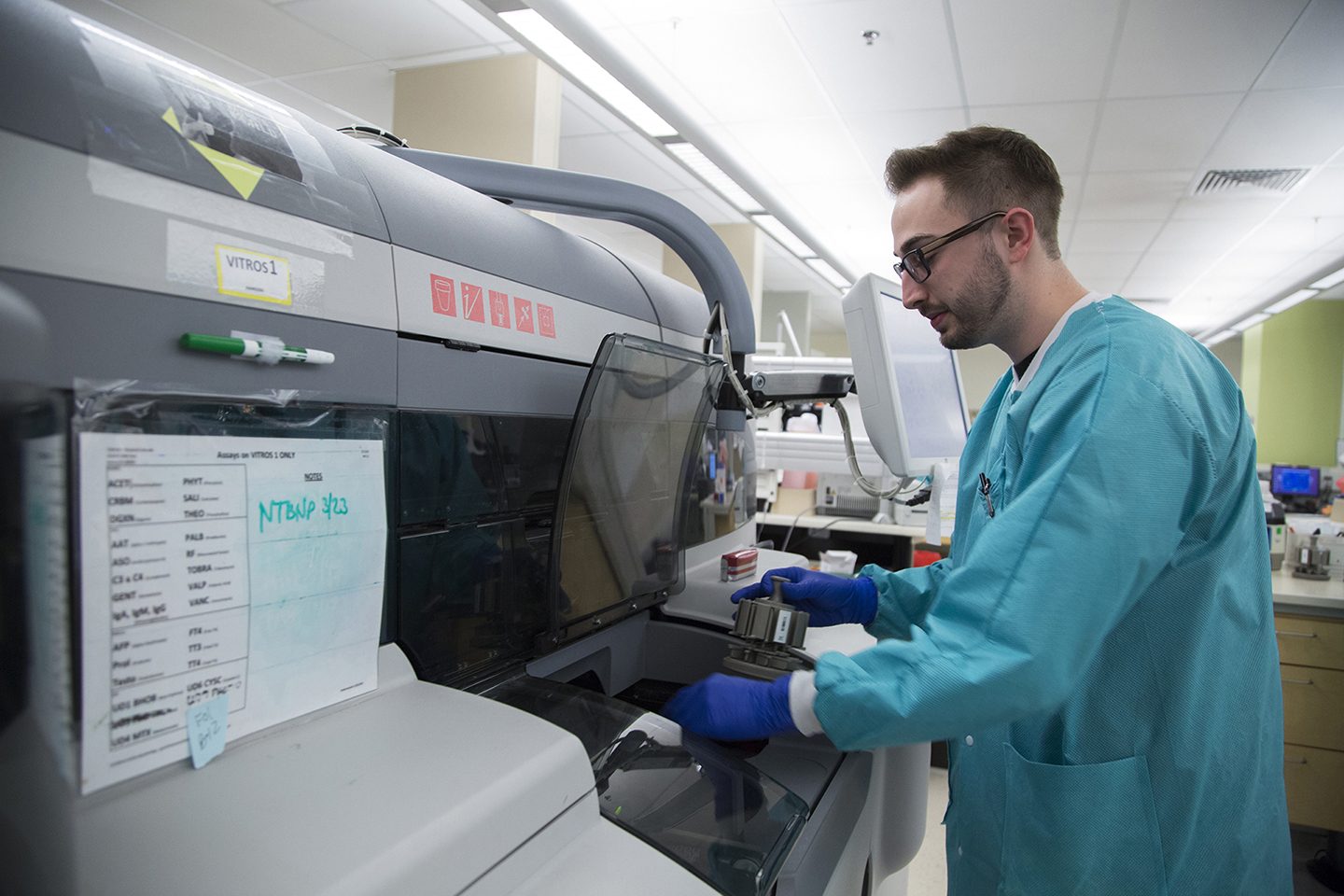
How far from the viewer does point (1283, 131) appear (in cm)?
369

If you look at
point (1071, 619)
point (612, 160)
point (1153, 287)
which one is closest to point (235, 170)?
point (1071, 619)

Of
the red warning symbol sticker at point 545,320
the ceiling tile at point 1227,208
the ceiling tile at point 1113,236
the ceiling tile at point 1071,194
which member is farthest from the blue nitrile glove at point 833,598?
the ceiling tile at point 1113,236

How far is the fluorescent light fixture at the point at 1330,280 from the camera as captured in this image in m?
6.41

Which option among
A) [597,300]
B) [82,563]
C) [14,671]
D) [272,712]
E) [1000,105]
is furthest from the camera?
[1000,105]

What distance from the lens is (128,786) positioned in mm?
460

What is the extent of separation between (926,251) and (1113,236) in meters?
5.84

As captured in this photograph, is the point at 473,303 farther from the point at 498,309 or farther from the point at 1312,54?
the point at 1312,54

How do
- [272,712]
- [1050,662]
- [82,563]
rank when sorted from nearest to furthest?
[82,563]
[272,712]
[1050,662]

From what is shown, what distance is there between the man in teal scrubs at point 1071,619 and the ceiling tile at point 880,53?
7.15ft

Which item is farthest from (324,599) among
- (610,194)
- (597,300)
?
(610,194)

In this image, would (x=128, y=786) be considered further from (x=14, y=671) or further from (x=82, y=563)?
(x=14, y=671)

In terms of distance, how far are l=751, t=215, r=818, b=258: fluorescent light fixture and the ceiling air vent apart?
8.31 feet

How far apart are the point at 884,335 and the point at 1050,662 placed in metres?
0.73

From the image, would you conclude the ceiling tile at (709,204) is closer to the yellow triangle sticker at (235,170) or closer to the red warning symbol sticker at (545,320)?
the red warning symbol sticker at (545,320)
